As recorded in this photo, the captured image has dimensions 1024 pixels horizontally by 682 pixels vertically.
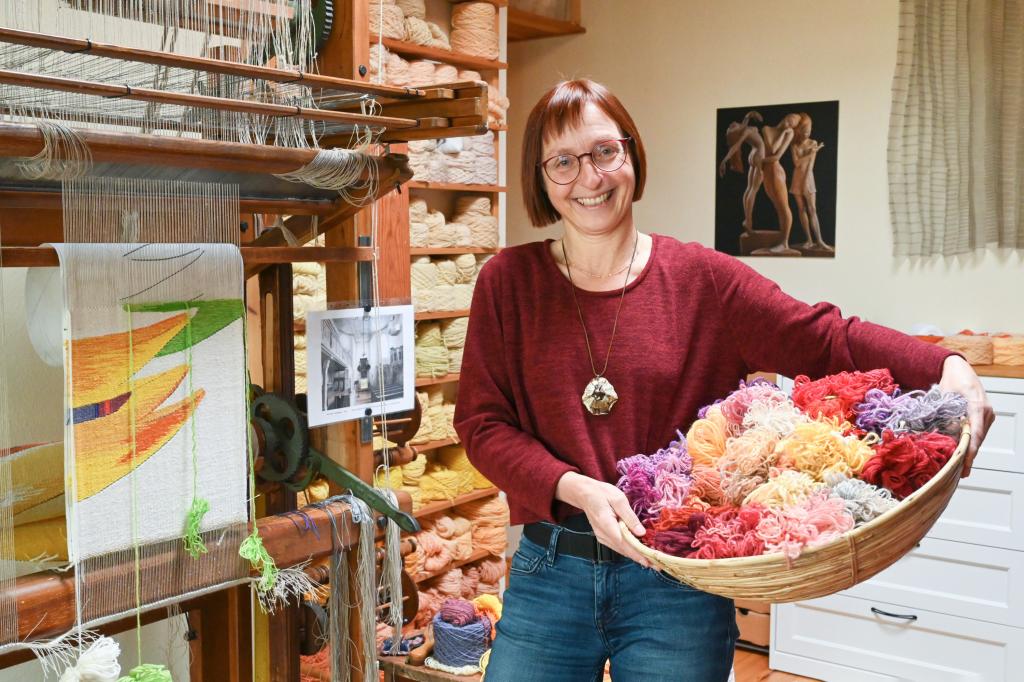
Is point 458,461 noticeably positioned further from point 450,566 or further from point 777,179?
point 777,179

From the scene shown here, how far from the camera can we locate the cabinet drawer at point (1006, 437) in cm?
314

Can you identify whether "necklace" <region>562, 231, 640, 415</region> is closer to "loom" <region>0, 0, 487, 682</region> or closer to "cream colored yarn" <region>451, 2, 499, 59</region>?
"loom" <region>0, 0, 487, 682</region>

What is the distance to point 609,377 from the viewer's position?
5.03 ft

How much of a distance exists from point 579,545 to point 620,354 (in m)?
0.28

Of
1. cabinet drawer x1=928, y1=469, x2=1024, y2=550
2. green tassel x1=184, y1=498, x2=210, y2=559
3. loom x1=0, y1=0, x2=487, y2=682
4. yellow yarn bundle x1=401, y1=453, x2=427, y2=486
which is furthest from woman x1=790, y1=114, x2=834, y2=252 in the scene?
green tassel x1=184, y1=498, x2=210, y2=559

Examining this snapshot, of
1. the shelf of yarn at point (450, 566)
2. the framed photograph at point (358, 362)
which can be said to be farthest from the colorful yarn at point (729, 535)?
the shelf of yarn at point (450, 566)

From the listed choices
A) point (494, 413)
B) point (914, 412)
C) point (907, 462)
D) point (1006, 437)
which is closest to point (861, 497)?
point (907, 462)

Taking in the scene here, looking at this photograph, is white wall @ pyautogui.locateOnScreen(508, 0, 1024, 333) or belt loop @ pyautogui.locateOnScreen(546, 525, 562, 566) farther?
white wall @ pyautogui.locateOnScreen(508, 0, 1024, 333)

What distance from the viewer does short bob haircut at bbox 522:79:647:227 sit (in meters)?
1.54

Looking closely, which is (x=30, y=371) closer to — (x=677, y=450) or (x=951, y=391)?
(x=677, y=450)

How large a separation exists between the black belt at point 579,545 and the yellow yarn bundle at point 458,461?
2.38 m

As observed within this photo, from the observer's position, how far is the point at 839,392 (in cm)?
135

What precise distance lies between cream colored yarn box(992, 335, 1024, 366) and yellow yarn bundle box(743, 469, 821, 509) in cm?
245

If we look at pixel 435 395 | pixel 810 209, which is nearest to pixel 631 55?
pixel 810 209
